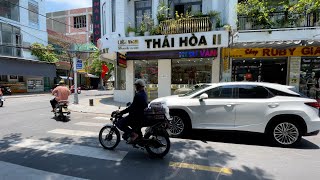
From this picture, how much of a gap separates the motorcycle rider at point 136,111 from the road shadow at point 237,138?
2.29 metres

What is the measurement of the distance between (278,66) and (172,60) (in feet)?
20.6

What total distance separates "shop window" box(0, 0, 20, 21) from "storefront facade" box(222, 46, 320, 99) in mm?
24498

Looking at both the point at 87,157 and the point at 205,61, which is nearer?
the point at 87,157

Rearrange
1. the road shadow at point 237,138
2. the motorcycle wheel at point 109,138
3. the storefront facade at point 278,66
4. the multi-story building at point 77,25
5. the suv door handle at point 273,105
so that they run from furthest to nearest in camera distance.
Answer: the multi-story building at point 77,25
the storefront facade at point 278,66
the road shadow at point 237,138
the suv door handle at point 273,105
the motorcycle wheel at point 109,138

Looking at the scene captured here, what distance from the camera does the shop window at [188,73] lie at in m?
13.7

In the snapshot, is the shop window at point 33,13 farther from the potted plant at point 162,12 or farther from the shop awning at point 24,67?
the potted plant at point 162,12

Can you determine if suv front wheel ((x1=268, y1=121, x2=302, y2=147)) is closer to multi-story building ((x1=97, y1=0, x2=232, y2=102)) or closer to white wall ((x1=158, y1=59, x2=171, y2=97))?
multi-story building ((x1=97, y1=0, x2=232, y2=102))

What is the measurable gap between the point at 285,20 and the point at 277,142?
8864mm

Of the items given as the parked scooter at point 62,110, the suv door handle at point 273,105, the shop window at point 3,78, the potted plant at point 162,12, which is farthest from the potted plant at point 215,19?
the shop window at point 3,78

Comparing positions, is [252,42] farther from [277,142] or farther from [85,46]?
[85,46]

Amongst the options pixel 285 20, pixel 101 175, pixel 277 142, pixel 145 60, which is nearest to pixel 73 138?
pixel 101 175

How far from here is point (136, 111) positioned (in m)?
4.85

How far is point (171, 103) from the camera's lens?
659 cm

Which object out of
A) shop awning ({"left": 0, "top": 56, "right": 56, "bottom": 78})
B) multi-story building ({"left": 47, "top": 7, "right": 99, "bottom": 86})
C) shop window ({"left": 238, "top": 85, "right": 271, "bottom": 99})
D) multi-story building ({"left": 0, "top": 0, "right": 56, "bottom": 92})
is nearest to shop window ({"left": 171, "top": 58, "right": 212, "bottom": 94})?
shop window ({"left": 238, "top": 85, "right": 271, "bottom": 99})
